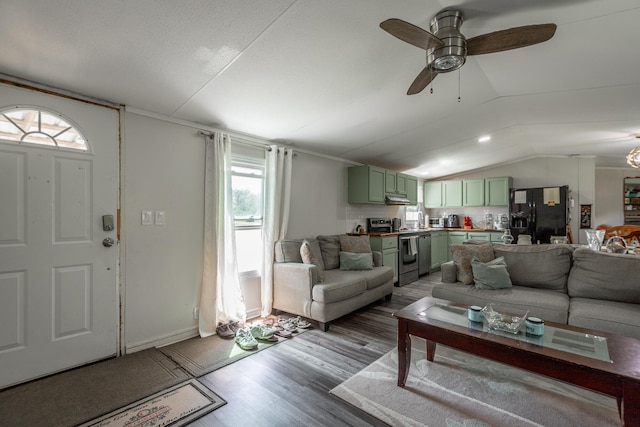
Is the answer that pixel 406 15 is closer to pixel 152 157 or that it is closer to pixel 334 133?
pixel 334 133

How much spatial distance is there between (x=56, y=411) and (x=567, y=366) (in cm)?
304

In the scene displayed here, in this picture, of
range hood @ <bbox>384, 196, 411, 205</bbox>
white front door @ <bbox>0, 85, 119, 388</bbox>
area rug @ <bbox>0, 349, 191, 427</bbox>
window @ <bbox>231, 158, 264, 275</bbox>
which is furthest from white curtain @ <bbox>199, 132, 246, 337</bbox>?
range hood @ <bbox>384, 196, 411, 205</bbox>

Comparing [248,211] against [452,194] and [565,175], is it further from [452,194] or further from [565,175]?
[565,175]

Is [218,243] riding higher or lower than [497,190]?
lower

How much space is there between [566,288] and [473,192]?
13.6 ft

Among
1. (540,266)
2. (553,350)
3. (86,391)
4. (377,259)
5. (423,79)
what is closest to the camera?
(553,350)

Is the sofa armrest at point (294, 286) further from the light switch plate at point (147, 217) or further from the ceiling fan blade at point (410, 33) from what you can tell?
the ceiling fan blade at point (410, 33)

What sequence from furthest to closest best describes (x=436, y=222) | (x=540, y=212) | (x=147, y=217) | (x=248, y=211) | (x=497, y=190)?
(x=436, y=222)
(x=497, y=190)
(x=540, y=212)
(x=248, y=211)
(x=147, y=217)

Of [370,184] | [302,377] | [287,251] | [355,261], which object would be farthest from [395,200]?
[302,377]

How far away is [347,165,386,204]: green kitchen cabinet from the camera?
195 inches

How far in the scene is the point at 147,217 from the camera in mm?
2760

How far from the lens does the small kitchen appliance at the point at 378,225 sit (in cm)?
551

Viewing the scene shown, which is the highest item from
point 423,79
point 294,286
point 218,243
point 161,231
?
point 423,79

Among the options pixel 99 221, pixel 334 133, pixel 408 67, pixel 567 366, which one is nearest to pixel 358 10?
pixel 408 67
